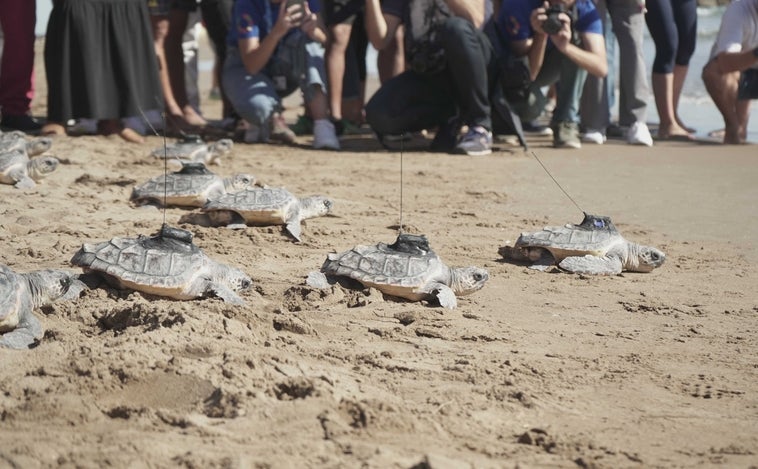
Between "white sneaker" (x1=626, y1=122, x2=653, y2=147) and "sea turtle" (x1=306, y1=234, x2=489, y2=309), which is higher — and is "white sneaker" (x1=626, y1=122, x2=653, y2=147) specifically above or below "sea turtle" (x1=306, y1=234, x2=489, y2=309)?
above

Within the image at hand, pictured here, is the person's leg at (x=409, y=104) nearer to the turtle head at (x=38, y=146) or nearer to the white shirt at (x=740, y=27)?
the white shirt at (x=740, y=27)

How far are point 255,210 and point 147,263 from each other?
4.26 feet

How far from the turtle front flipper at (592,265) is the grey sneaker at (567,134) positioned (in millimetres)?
3270

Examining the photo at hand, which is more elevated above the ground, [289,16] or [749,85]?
[289,16]

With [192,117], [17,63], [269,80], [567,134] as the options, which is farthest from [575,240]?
[192,117]

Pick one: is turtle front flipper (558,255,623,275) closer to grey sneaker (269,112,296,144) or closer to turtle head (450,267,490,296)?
turtle head (450,267,490,296)

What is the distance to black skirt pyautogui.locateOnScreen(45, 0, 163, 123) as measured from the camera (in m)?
7.42

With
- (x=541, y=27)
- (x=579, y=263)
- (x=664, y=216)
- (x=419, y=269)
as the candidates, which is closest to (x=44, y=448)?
(x=419, y=269)

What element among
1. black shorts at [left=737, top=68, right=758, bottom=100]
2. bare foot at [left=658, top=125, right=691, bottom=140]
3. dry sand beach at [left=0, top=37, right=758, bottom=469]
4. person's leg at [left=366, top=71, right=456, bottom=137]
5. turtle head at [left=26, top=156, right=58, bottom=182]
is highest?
black shorts at [left=737, top=68, right=758, bottom=100]

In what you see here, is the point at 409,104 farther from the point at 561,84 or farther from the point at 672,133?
the point at 672,133

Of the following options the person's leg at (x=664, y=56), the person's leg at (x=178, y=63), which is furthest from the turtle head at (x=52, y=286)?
the person's leg at (x=664, y=56)

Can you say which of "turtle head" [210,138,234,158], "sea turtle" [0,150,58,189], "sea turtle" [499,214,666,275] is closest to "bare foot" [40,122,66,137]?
"turtle head" [210,138,234,158]

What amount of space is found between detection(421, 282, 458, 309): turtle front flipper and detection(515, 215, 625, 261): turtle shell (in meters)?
0.73

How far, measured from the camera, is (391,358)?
331 cm
